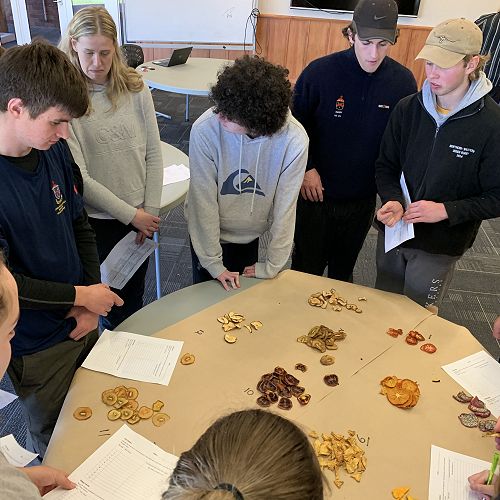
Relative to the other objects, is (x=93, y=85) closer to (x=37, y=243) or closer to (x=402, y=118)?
(x=37, y=243)

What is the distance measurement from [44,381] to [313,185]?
135 cm

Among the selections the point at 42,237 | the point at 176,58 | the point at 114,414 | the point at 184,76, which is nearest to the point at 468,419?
the point at 114,414

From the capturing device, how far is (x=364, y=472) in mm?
1134

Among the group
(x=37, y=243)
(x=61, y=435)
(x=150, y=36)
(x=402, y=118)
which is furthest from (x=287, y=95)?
(x=150, y=36)

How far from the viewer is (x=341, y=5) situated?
5.80 meters

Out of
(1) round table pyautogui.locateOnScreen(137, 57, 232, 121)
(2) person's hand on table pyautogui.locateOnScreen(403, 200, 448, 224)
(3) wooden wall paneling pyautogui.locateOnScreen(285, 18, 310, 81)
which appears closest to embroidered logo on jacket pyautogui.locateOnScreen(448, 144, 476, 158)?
(2) person's hand on table pyautogui.locateOnScreen(403, 200, 448, 224)

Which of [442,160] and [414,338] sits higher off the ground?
[442,160]

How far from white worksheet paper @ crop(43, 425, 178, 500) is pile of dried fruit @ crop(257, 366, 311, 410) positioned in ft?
0.96

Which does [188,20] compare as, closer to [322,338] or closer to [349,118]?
[349,118]

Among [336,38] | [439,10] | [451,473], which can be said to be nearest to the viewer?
[451,473]

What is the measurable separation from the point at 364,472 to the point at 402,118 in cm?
126

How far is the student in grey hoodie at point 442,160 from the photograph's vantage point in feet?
5.37

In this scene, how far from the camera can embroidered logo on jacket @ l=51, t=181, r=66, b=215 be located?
4.51 ft

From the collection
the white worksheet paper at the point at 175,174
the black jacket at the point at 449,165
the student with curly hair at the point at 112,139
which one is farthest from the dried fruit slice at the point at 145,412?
the white worksheet paper at the point at 175,174
